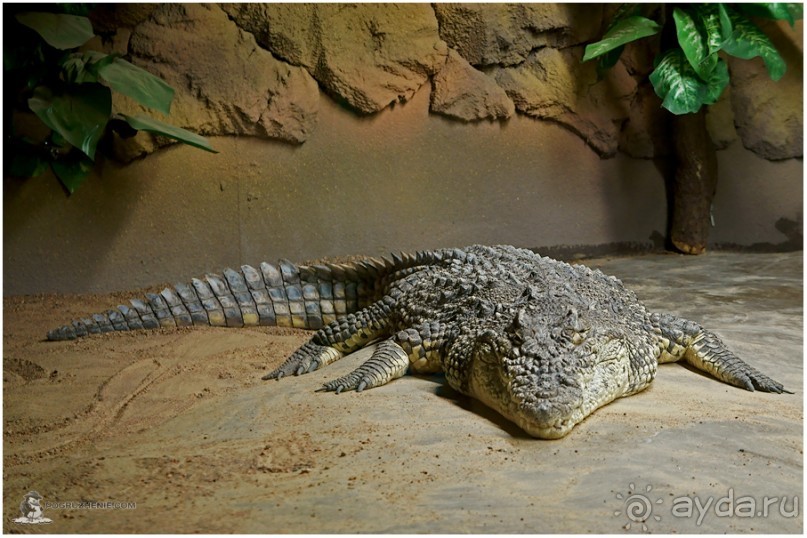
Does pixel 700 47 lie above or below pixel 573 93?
above

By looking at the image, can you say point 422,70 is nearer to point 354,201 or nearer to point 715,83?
point 354,201

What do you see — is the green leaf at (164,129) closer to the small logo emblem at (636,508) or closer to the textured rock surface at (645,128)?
the small logo emblem at (636,508)

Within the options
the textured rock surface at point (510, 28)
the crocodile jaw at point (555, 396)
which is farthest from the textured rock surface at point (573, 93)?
the crocodile jaw at point (555, 396)

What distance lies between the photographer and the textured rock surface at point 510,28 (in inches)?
244

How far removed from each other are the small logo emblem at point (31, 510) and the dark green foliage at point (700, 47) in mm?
5346

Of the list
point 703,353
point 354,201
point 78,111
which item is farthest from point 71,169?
point 703,353

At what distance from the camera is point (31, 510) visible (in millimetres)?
2121

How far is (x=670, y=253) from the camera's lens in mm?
7074

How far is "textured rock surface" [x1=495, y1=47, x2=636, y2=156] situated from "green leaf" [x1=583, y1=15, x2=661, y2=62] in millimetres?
318

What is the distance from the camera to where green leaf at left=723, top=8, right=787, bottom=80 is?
6258 millimetres

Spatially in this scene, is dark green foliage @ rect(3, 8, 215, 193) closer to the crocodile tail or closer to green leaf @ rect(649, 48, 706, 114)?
the crocodile tail

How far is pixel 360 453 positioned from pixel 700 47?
199 inches

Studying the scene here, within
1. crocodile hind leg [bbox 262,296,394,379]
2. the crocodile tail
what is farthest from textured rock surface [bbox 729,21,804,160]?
crocodile hind leg [bbox 262,296,394,379]

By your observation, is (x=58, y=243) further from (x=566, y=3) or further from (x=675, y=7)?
(x=675, y=7)
